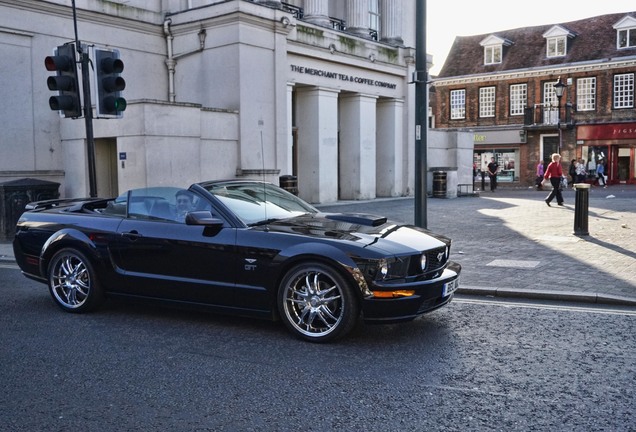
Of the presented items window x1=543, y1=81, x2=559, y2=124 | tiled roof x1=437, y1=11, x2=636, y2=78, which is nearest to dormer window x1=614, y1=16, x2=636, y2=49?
tiled roof x1=437, y1=11, x2=636, y2=78

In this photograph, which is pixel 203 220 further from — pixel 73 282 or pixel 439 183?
pixel 439 183

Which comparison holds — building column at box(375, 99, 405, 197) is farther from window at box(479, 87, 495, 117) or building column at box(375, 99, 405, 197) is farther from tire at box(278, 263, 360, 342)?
window at box(479, 87, 495, 117)

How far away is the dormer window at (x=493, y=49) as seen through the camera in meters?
48.5

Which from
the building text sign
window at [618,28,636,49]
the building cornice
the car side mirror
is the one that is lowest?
the car side mirror

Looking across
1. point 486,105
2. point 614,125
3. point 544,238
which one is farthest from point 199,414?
point 486,105

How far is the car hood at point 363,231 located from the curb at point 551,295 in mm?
1818

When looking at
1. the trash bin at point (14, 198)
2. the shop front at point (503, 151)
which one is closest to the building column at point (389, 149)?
the trash bin at point (14, 198)

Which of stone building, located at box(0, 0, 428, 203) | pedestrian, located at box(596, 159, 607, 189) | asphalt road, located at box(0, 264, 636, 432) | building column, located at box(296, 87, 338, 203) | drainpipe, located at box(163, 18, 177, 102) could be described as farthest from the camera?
pedestrian, located at box(596, 159, 607, 189)

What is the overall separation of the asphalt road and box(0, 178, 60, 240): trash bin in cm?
830

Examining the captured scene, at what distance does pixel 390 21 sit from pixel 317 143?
795 centimetres

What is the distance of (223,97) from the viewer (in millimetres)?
19875

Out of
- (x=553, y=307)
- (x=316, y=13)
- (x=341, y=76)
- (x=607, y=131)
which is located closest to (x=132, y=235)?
(x=553, y=307)

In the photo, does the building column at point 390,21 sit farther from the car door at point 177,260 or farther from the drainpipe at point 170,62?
the car door at point 177,260

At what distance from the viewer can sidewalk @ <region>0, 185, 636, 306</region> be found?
8047mm
